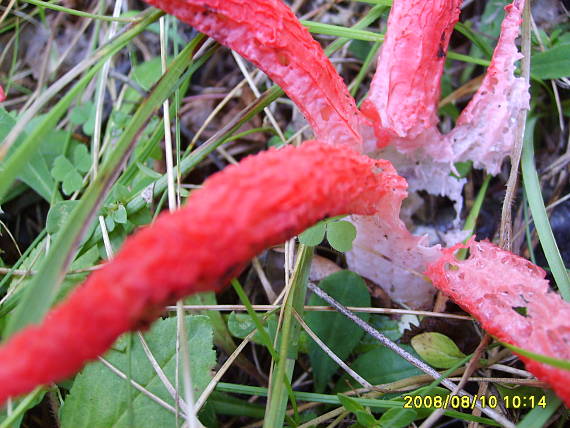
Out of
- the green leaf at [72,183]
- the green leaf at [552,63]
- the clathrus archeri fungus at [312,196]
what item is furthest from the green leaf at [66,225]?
the green leaf at [552,63]

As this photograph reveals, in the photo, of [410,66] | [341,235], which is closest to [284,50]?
[410,66]

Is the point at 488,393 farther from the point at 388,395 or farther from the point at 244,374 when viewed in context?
the point at 244,374

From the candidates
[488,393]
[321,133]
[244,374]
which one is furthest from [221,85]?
[488,393]

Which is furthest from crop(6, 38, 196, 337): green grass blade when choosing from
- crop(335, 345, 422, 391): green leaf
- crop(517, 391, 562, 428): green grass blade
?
crop(517, 391, 562, 428): green grass blade

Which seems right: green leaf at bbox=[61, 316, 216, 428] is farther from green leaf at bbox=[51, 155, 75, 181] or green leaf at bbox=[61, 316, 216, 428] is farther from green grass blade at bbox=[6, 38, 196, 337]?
green leaf at bbox=[51, 155, 75, 181]

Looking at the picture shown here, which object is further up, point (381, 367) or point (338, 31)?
point (338, 31)
